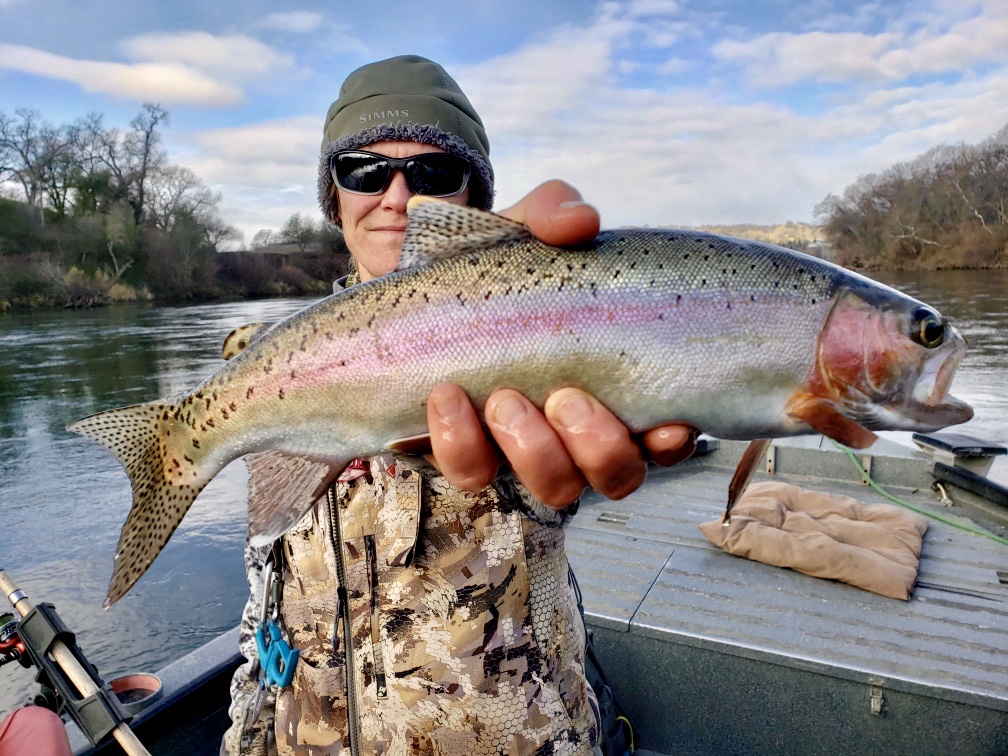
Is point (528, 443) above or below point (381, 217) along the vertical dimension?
below

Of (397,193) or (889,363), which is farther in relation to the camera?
(397,193)

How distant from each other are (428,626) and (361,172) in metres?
2.04

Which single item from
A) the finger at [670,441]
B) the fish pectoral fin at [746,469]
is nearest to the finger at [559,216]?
the finger at [670,441]

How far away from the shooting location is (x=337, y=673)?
2346 mm

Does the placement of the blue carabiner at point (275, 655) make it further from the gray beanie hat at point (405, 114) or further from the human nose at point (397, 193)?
the gray beanie hat at point (405, 114)

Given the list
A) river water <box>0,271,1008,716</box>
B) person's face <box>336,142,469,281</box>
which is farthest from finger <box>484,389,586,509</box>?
river water <box>0,271,1008,716</box>

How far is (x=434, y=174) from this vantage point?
10.3 feet

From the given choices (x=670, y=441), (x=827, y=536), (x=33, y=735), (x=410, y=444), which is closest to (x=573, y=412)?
(x=670, y=441)

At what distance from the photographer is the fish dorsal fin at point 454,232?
212 centimetres


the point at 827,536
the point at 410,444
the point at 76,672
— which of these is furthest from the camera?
the point at 827,536

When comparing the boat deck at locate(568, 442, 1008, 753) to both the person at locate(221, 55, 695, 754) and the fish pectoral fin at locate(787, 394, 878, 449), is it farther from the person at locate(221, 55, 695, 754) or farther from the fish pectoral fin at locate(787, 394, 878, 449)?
the fish pectoral fin at locate(787, 394, 878, 449)

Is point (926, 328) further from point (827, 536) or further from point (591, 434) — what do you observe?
point (827, 536)

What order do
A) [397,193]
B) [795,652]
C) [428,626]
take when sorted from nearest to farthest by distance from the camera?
1. [428,626]
2. [397,193]
3. [795,652]

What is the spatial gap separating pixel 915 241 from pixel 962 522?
76.1 metres
